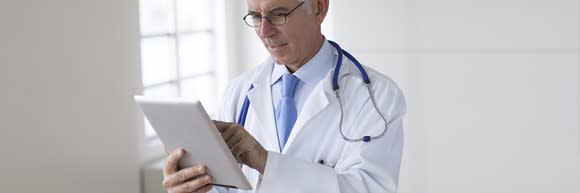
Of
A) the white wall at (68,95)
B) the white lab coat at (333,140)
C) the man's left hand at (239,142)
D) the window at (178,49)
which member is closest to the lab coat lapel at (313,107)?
the white lab coat at (333,140)

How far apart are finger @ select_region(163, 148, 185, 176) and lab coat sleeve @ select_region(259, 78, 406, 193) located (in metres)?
0.18

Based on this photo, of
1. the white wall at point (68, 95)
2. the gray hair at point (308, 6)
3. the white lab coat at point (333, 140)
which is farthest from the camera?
the white wall at point (68, 95)

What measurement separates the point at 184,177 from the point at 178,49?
2.18 metres

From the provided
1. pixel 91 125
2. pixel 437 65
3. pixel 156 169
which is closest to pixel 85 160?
pixel 91 125

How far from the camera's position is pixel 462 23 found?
3.83 meters

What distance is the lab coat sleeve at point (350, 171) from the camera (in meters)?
1.76

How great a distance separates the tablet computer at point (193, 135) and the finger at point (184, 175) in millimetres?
13

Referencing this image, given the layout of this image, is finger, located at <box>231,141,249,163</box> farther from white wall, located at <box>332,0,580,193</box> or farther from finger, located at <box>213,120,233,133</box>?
white wall, located at <box>332,0,580,193</box>

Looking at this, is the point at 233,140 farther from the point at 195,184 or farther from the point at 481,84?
the point at 481,84

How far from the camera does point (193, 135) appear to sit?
5.31 ft

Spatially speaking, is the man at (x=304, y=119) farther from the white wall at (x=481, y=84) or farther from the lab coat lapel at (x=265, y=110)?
the white wall at (x=481, y=84)

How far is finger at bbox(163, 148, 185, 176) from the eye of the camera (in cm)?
169

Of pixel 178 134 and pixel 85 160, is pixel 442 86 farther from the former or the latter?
pixel 178 134

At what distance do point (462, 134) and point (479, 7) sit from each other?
1.92 feet
